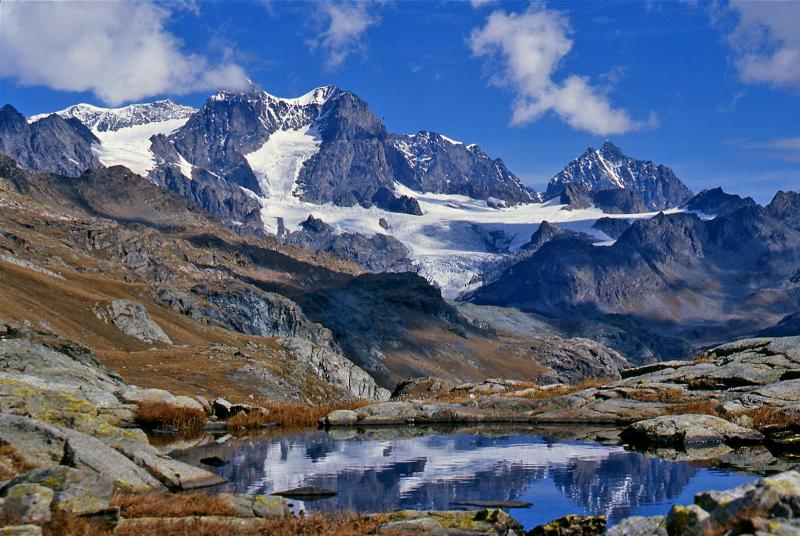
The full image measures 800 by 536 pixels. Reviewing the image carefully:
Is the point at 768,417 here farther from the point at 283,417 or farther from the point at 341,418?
the point at 283,417

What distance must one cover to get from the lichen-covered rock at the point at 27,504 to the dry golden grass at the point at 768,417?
32973 millimetres

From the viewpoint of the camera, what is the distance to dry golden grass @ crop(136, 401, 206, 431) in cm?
4466

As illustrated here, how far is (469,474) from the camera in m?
31.1

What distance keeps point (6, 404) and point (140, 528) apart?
15.5 metres

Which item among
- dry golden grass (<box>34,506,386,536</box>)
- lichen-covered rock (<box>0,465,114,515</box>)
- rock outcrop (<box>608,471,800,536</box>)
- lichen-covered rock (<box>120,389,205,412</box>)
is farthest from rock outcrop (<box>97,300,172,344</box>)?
rock outcrop (<box>608,471,800,536</box>)

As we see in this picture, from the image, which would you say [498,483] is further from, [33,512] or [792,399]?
[792,399]

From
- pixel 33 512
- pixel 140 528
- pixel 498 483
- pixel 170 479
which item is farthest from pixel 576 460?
pixel 33 512

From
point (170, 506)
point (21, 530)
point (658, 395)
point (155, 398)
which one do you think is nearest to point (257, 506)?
point (170, 506)

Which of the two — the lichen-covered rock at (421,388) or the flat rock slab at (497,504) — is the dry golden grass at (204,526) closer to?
the flat rock slab at (497,504)

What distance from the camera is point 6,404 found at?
30.3 m

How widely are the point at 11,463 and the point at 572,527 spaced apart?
14.3 meters

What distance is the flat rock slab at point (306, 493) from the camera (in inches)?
1041

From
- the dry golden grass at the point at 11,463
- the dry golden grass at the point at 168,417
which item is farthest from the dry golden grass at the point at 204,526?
the dry golden grass at the point at 168,417

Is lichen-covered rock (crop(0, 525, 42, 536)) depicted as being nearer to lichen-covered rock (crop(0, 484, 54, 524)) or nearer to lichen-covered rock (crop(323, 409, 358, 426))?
lichen-covered rock (crop(0, 484, 54, 524))
